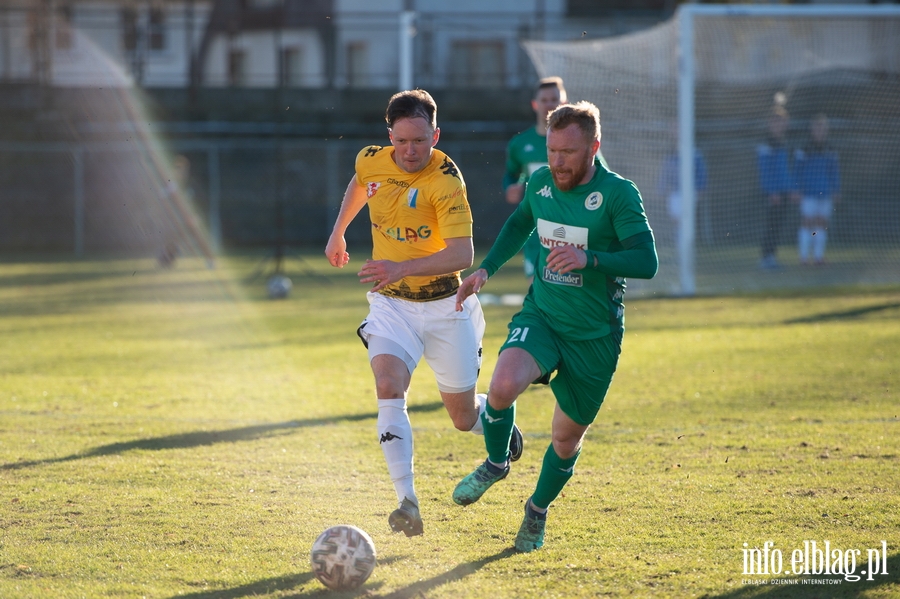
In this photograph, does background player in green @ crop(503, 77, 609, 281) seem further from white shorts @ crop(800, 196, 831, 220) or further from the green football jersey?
white shorts @ crop(800, 196, 831, 220)

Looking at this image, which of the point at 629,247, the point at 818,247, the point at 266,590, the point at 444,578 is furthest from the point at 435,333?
the point at 818,247

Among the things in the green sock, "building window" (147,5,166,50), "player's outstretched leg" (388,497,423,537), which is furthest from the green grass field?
"building window" (147,5,166,50)

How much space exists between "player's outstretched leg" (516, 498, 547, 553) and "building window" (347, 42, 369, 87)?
82.8ft

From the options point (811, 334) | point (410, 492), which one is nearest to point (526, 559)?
point (410, 492)

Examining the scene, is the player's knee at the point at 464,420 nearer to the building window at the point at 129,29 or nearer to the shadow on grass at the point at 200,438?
the shadow on grass at the point at 200,438

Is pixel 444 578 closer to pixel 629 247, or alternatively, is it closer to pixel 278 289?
pixel 629 247

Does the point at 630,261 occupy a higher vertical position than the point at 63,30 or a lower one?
lower

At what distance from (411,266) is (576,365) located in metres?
0.92

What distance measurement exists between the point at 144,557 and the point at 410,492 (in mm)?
1213

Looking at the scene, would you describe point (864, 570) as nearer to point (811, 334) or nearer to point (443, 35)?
point (811, 334)

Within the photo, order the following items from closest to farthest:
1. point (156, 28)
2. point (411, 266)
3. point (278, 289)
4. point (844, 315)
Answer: point (411, 266) → point (844, 315) → point (278, 289) → point (156, 28)

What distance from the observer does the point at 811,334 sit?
1161cm

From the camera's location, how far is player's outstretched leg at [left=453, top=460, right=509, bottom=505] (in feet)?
16.3

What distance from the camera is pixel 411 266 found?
16.3 feet
